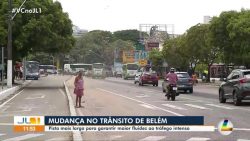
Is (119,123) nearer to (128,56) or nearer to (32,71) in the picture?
(32,71)

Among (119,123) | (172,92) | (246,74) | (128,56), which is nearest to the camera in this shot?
(119,123)

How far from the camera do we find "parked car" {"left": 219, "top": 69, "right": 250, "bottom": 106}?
2559 centimetres

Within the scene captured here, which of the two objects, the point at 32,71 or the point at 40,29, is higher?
the point at 40,29

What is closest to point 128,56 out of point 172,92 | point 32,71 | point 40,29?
point 32,71

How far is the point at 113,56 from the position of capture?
158500 mm

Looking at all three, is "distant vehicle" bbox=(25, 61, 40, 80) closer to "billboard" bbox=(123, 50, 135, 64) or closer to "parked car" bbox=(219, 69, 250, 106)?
"billboard" bbox=(123, 50, 135, 64)

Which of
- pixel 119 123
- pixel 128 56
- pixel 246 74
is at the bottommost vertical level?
pixel 119 123

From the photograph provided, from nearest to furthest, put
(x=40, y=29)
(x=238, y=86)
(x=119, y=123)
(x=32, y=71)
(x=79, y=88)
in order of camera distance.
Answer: (x=119, y=123), (x=79, y=88), (x=238, y=86), (x=40, y=29), (x=32, y=71)

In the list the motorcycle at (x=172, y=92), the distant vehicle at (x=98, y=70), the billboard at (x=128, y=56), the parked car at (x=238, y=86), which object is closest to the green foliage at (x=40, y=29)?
the motorcycle at (x=172, y=92)

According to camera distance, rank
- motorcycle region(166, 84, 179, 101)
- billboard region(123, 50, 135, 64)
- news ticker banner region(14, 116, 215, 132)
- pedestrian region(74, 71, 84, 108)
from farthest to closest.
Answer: billboard region(123, 50, 135, 64) → motorcycle region(166, 84, 179, 101) → pedestrian region(74, 71, 84, 108) → news ticker banner region(14, 116, 215, 132)

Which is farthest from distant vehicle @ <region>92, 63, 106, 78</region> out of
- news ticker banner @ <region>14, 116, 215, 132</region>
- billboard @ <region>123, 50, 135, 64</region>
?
news ticker banner @ <region>14, 116, 215, 132</region>

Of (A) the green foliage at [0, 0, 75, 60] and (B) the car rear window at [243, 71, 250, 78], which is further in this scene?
(A) the green foliage at [0, 0, 75, 60]

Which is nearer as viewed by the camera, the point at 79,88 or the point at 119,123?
the point at 119,123

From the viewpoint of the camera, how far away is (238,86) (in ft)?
84.7
